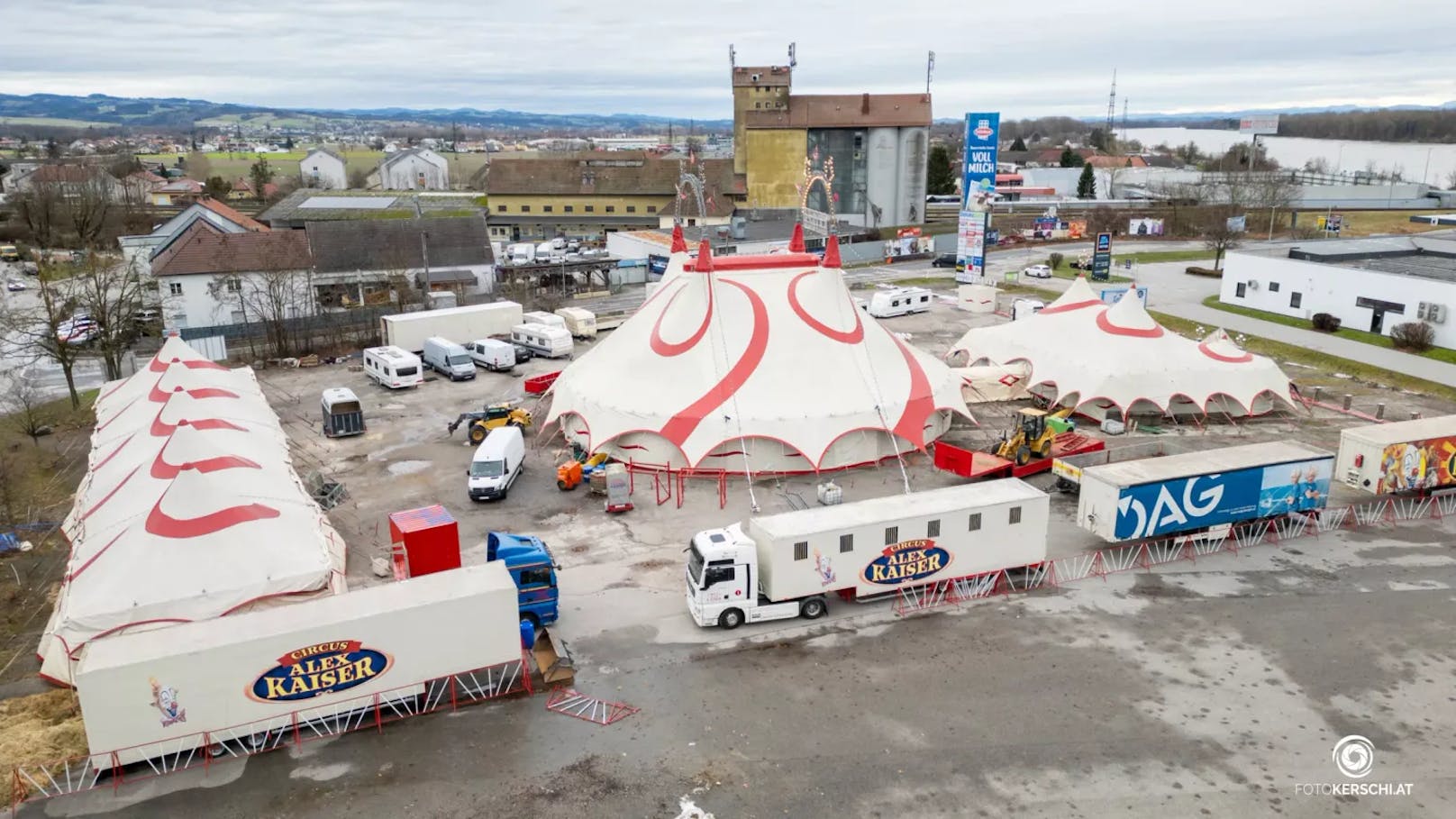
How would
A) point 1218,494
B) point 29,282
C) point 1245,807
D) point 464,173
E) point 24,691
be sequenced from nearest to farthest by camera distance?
point 1245,807, point 24,691, point 1218,494, point 29,282, point 464,173

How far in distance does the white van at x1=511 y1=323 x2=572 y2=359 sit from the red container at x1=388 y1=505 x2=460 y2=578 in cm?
2272

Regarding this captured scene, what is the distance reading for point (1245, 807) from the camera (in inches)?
516

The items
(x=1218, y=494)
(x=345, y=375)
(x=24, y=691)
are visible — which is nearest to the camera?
(x=24, y=691)

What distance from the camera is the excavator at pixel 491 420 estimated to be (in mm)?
29594

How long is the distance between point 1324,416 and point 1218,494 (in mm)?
14568

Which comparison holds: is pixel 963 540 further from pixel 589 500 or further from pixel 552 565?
pixel 589 500

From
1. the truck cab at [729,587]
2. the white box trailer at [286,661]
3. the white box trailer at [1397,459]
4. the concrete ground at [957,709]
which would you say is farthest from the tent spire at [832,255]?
the white box trailer at [286,661]

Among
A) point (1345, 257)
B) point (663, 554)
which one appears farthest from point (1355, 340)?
point (663, 554)

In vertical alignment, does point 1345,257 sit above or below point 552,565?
above

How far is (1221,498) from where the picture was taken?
2089cm

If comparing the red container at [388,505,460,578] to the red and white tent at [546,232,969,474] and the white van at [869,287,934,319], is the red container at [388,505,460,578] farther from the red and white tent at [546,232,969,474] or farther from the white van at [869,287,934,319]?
→ the white van at [869,287,934,319]

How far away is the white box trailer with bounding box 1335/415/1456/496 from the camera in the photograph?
22.7 metres

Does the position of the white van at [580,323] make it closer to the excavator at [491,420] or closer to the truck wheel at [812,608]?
the excavator at [491,420]

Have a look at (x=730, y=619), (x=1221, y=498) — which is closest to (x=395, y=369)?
(x=730, y=619)
